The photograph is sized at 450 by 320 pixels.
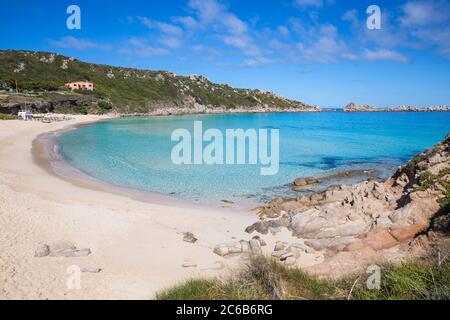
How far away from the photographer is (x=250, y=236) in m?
11.5

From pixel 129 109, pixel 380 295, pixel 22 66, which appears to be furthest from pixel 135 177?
pixel 22 66

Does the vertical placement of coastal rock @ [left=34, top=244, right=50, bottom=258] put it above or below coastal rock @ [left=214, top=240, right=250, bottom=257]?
above

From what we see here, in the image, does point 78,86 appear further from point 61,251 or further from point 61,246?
point 61,251

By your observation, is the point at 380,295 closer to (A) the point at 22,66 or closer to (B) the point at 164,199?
(B) the point at 164,199

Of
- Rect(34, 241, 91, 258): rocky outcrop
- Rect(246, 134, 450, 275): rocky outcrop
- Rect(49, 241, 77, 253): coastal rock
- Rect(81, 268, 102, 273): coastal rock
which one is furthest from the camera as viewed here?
Rect(49, 241, 77, 253): coastal rock

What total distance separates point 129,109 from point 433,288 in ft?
305

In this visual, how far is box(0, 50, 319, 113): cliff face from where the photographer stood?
287 feet

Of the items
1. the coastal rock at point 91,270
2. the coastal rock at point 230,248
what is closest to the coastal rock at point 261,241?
the coastal rock at point 230,248

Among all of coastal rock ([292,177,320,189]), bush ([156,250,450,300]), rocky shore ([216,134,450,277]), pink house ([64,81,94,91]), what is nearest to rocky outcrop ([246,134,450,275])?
rocky shore ([216,134,450,277])

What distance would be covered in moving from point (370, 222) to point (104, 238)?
26.1ft

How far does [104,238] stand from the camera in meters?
10.6

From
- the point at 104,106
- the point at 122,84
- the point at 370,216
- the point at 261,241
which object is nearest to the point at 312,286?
the point at 261,241

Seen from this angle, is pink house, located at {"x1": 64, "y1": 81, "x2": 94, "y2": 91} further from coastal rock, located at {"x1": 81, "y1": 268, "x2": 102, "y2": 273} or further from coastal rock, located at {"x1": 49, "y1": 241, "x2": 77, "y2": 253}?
coastal rock, located at {"x1": 81, "y1": 268, "x2": 102, "y2": 273}

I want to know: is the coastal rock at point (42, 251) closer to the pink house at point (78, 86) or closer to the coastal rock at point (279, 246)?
the coastal rock at point (279, 246)
